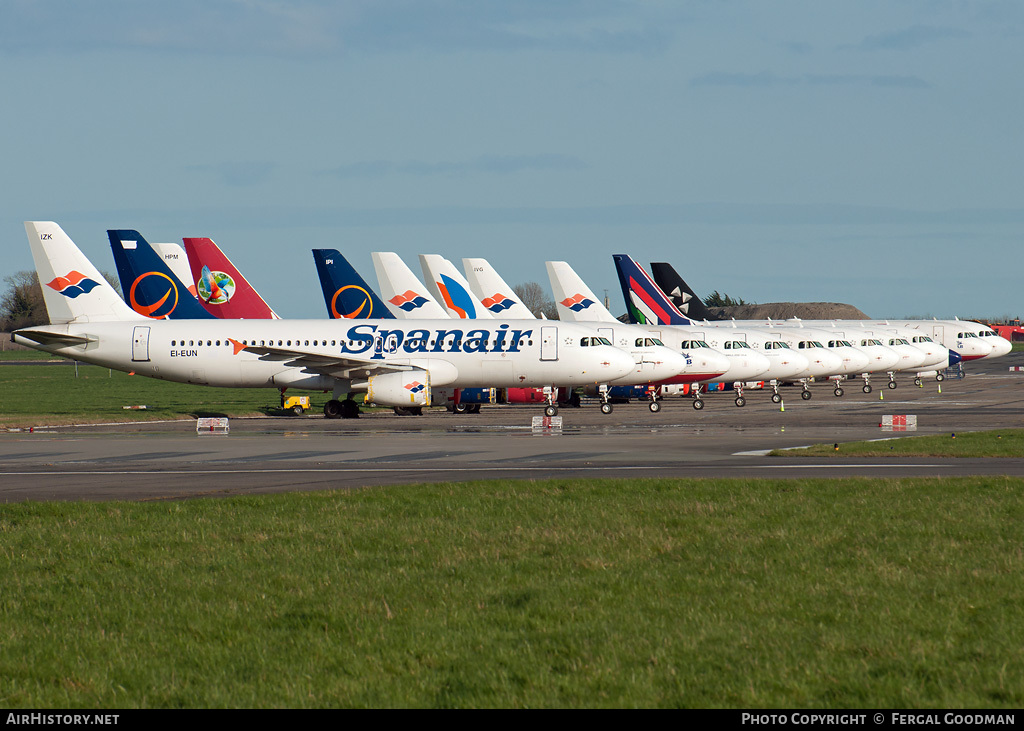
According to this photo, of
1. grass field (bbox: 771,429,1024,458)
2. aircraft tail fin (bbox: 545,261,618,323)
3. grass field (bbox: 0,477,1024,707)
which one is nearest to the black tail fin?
Answer: aircraft tail fin (bbox: 545,261,618,323)

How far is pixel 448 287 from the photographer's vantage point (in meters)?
66.8


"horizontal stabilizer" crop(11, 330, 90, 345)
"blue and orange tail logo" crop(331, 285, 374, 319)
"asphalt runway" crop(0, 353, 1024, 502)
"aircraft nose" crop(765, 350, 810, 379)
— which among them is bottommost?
"asphalt runway" crop(0, 353, 1024, 502)

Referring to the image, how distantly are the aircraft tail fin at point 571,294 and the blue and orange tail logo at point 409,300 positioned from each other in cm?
1079

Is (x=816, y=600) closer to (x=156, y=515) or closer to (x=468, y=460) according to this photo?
(x=156, y=515)

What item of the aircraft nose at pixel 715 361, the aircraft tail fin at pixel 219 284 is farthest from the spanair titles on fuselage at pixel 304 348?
the aircraft tail fin at pixel 219 284

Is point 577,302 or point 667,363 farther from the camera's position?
point 577,302

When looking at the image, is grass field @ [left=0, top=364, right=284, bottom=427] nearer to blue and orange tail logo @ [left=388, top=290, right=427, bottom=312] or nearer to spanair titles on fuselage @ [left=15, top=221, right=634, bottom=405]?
spanair titles on fuselage @ [left=15, top=221, right=634, bottom=405]

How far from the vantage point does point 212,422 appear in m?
37.7

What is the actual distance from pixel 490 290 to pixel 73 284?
88.7 ft

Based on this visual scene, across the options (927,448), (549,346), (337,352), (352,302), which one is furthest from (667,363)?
(927,448)

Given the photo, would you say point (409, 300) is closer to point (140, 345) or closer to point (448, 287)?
point (448, 287)

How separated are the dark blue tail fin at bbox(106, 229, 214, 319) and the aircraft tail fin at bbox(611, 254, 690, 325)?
31057mm

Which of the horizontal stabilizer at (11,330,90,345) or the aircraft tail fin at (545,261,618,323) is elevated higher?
the aircraft tail fin at (545,261,618,323)

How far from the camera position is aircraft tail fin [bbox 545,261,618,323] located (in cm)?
7162
